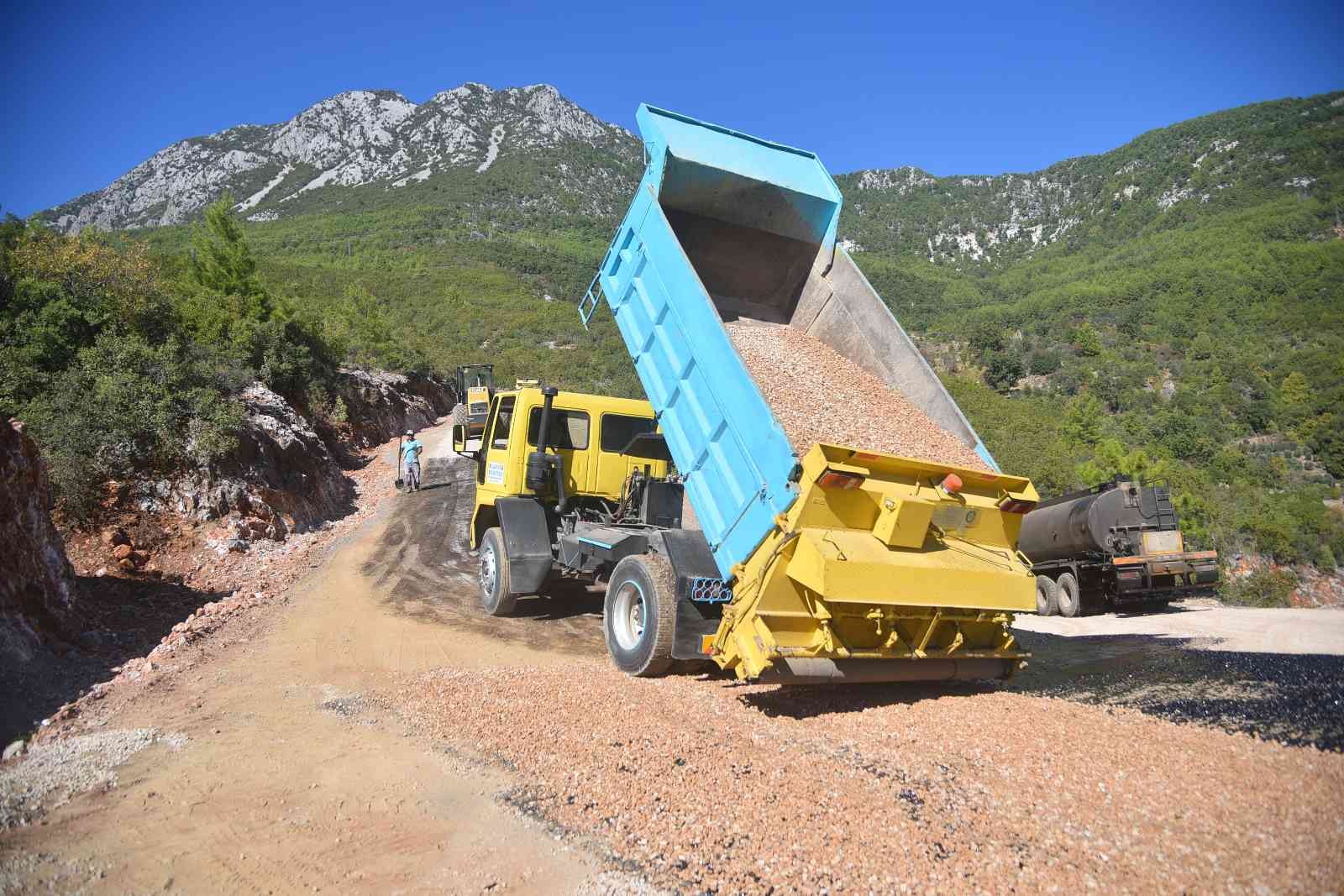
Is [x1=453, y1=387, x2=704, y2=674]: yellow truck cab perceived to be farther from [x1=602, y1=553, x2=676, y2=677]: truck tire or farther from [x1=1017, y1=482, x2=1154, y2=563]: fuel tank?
[x1=1017, y1=482, x2=1154, y2=563]: fuel tank

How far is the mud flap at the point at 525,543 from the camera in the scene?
25.0 ft

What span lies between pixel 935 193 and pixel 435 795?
130m

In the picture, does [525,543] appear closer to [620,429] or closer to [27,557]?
[620,429]

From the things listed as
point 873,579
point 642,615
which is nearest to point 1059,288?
point 642,615

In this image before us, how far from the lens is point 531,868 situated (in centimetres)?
291

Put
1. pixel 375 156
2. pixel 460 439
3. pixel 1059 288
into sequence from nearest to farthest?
pixel 460 439 → pixel 1059 288 → pixel 375 156

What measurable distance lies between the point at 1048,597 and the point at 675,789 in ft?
37.0

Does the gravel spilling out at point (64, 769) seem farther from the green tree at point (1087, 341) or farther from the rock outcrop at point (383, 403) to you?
the green tree at point (1087, 341)

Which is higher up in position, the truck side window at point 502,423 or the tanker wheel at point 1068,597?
the truck side window at point 502,423

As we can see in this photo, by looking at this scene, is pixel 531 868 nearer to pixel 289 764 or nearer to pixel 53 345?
pixel 289 764

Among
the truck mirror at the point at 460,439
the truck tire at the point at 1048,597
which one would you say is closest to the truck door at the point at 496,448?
the truck mirror at the point at 460,439

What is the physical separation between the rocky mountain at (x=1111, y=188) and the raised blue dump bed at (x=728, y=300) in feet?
278

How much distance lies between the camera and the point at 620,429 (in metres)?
8.16

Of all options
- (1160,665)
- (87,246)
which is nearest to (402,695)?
(1160,665)
